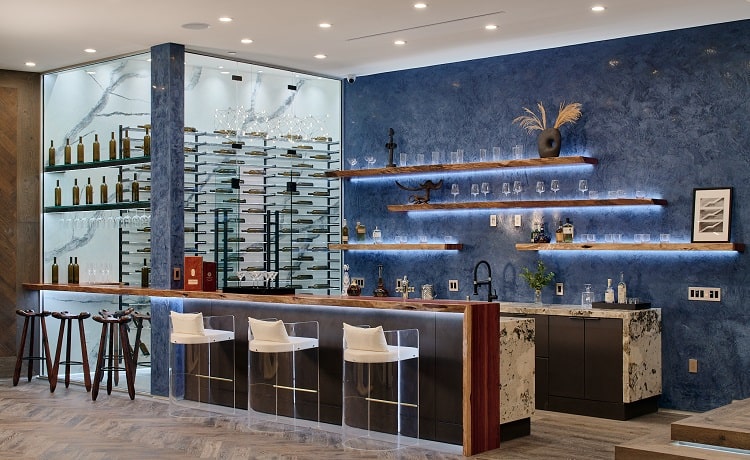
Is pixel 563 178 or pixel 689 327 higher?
pixel 563 178

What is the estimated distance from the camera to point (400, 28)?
8422 mm

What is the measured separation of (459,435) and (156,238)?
3.86m

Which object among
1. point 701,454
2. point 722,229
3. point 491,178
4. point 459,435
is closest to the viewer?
point 701,454

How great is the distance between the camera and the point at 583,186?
880 cm

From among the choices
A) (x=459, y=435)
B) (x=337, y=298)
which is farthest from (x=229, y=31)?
(x=459, y=435)

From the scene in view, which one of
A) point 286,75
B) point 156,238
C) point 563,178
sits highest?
point 286,75

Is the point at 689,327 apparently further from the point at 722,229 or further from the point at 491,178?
the point at 491,178

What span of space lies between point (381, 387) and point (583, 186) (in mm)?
3105

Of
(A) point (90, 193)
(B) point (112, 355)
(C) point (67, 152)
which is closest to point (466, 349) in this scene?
(B) point (112, 355)

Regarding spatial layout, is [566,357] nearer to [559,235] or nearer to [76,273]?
[559,235]

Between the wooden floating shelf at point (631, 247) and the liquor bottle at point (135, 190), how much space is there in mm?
3796

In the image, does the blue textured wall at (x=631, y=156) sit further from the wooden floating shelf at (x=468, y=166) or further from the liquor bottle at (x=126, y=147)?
the liquor bottle at (x=126, y=147)

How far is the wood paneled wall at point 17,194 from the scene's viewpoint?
34.1 feet

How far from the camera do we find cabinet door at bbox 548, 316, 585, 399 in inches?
323
